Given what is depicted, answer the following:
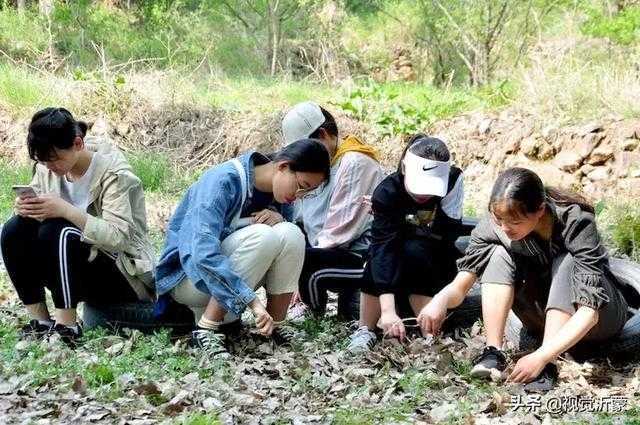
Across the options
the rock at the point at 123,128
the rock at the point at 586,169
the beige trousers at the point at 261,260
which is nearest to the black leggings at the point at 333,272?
the beige trousers at the point at 261,260

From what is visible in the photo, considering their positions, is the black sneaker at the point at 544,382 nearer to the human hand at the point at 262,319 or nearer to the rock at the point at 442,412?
the rock at the point at 442,412

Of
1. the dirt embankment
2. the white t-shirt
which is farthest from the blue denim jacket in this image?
the dirt embankment

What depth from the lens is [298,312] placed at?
529 cm

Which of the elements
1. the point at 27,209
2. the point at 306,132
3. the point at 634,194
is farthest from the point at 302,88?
the point at 27,209

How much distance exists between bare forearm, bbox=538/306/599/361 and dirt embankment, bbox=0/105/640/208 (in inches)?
172

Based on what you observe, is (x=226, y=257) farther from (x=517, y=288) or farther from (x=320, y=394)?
(x=517, y=288)

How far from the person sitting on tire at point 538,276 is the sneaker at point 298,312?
1.24 meters

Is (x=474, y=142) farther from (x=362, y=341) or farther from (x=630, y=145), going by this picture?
(x=362, y=341)

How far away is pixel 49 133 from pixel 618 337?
2.74 metres

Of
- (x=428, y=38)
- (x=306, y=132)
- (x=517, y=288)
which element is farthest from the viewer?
(x=428, y=38)

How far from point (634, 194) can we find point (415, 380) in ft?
15.4

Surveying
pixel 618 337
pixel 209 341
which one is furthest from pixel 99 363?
pixel 618 337

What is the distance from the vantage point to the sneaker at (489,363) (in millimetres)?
3938

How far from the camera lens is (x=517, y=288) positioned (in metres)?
4.11
